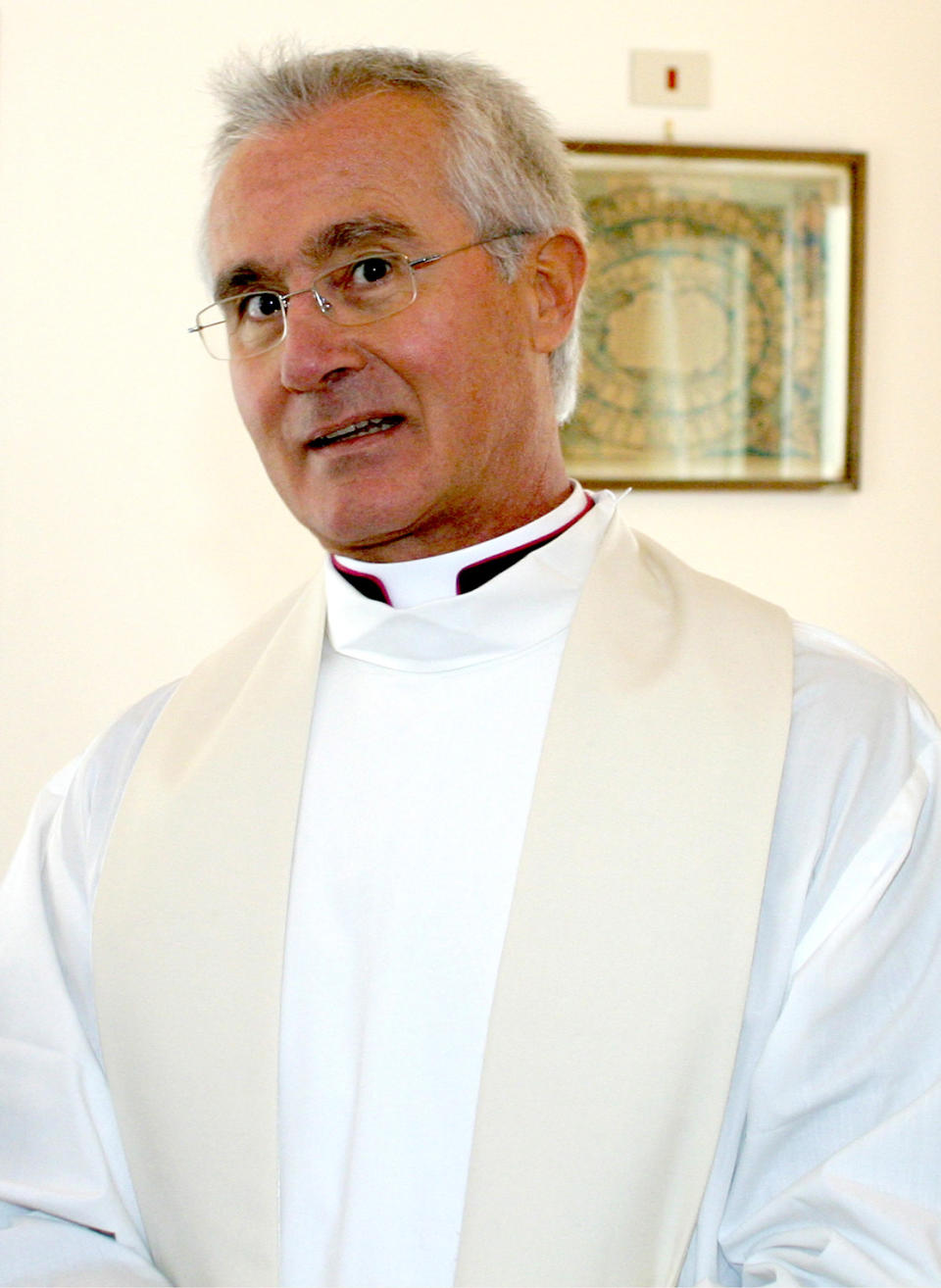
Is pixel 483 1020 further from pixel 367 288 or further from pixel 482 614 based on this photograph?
pixel 367 288

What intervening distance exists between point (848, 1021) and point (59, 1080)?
841mm

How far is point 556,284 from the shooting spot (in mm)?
1945

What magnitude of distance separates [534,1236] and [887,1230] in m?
0.34

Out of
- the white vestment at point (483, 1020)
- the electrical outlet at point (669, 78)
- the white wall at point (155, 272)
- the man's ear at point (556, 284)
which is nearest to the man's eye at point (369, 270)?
the man's ear at point (556, 284)

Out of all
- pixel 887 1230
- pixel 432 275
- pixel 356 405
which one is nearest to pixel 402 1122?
pixel 887 1230

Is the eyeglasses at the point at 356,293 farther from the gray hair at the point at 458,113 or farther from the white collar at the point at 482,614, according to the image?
the white collar at the point at 482,614

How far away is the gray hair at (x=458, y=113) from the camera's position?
180 centimetres

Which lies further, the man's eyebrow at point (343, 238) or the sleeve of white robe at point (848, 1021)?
the man's eyebrow at point (343, 238)

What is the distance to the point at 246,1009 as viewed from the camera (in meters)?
1.61

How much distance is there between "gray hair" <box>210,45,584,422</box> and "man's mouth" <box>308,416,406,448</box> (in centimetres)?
26

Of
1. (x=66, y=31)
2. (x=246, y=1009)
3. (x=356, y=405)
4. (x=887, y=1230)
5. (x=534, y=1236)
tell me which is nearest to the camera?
(x=887, y=1230)

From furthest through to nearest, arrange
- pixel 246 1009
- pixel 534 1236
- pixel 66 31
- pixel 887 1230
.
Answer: pixel 66 31, pixel 246 1009, pixel 534 1236, pixel 887 1230

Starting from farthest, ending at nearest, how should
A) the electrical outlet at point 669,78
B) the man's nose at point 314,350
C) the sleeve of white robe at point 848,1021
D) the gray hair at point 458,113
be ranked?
1. the electrical outlet at point 669,78
2. the gray hair at point 458,113
3. the man's nose at point 314,350
4. the sleeve of white robe at point 848,1021

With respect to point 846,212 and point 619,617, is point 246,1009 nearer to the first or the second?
point 619,617
